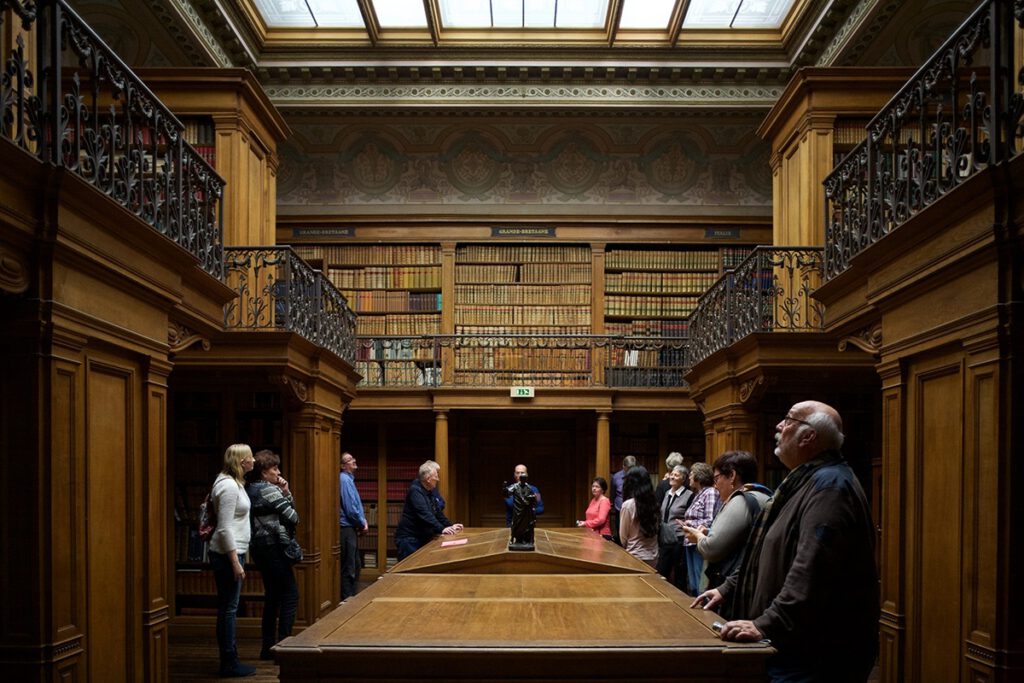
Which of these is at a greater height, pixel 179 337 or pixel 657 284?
pixel 657 284

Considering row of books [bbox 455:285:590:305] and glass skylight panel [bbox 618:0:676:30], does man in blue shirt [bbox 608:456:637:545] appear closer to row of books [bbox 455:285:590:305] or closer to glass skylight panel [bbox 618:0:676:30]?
row of books [bbox 455:285:590:305]

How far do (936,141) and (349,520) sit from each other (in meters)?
5.67

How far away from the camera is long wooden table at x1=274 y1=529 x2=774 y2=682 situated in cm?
235

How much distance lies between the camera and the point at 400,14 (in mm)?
11711

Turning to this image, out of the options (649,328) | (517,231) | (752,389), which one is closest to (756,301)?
(752,389)

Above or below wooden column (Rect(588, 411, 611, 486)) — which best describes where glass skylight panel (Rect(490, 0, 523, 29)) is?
above

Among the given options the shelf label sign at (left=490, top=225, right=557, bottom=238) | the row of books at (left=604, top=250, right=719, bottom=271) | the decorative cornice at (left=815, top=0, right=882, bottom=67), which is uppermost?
the decorative cornice at (left=815, top=0, right=882, bottom=67)

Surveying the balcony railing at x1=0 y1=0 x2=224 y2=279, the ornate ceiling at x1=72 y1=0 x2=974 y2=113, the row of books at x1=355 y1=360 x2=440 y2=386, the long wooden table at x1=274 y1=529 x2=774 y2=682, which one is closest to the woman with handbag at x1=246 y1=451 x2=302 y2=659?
the balcony railing at x1=0 y1=0 x2=224 y2=279

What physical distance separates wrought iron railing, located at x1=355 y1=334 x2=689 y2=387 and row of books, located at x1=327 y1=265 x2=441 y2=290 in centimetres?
88

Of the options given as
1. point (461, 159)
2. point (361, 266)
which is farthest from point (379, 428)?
point (461, 159)

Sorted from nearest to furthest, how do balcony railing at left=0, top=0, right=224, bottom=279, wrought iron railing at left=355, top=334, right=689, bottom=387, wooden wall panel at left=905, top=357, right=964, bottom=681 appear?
balcony railing at left=0, top=0, right=224, bottom=279 → wooden wall panel at left=905, top=357, right=964, bottom=681 → wrought iron railing at left=355, top=334, right=689, bottom=387

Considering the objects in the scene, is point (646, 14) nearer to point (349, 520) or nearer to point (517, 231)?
point (517, 231)

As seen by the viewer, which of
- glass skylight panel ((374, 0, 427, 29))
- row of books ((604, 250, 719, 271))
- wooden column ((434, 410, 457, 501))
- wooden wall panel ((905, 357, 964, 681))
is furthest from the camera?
row of books ((604, 250, 719, 271))

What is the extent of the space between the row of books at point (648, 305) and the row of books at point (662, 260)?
0.42 metres
